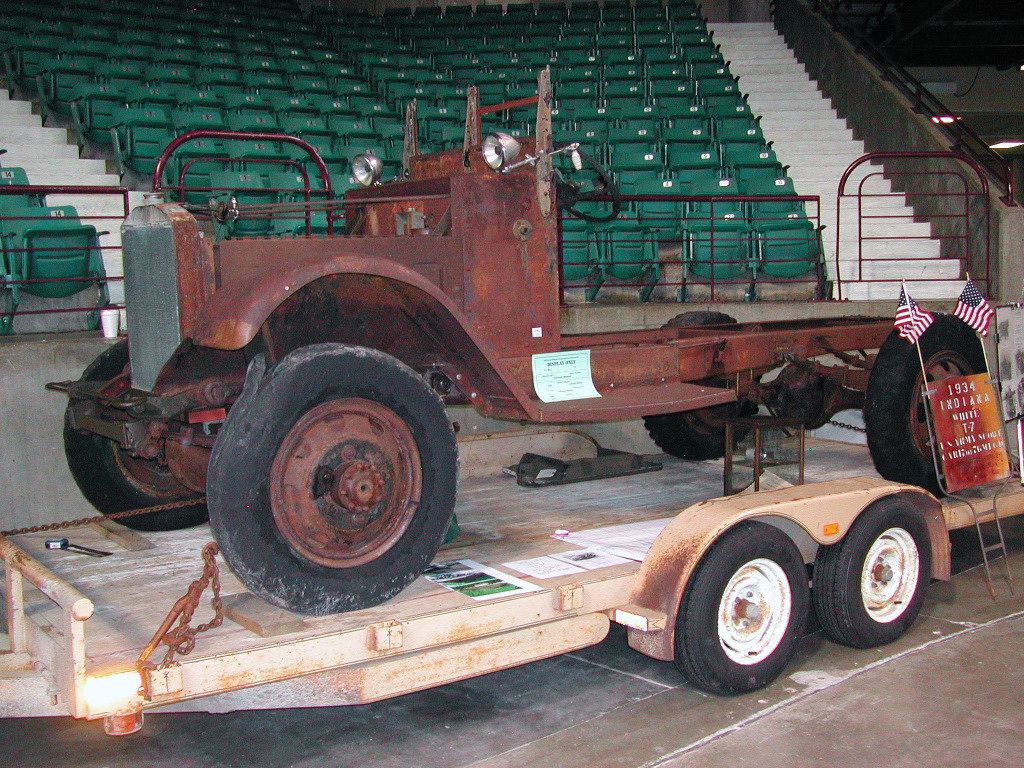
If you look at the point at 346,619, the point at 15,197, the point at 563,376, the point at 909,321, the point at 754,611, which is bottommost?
the point at 754,611

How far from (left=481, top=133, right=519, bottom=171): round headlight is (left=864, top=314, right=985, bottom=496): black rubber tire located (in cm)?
225

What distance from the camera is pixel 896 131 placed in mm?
13570

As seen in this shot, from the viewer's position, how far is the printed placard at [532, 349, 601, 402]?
438cm

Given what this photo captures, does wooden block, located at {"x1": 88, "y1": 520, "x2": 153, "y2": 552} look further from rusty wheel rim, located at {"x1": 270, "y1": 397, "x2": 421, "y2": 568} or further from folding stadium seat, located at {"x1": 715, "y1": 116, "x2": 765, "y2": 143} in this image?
folding stadium seat, located at {"x1": 715, "y1": 116, "x2": 765, "y2": 143}

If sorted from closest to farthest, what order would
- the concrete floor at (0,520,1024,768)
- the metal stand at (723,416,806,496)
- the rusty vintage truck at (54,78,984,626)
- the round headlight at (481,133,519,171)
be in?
the rusty vintage truck at (54,78,984,626), the concrete floor at (0,520,1024,768), the round headlight at (481,133,519,171), the metal stand at (723,416,806,496)

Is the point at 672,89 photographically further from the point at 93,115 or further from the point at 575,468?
the point at 575,468

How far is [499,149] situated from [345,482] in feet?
5.40

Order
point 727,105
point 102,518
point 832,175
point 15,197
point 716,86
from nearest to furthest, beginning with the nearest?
point 102,518
point 15,197
point 832,175
point 727,105
point 716,86

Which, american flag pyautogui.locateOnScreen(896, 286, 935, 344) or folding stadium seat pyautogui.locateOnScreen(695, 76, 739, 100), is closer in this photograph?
american flag pyautogui.locateOnScreen(896, 286, 935, 344)

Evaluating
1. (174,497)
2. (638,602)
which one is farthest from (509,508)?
(174,497)

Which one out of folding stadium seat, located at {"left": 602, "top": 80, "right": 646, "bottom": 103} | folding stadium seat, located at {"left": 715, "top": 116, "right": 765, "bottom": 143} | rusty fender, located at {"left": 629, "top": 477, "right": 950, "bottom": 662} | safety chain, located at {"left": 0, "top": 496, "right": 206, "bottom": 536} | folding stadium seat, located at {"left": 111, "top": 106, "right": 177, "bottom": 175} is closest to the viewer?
rusty fender, located at {"left": 629, "top": 477, "right": 950, "bottom": 662}

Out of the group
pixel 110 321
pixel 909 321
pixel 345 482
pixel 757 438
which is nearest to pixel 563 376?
pixel 757 438

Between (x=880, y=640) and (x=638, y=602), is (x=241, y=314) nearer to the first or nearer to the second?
(x=638, y=602)

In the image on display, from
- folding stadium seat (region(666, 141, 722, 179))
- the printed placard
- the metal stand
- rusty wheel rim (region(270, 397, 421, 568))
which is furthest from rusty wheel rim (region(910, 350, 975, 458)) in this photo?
folding stadium seat (region(666, 141, 722, 179))
